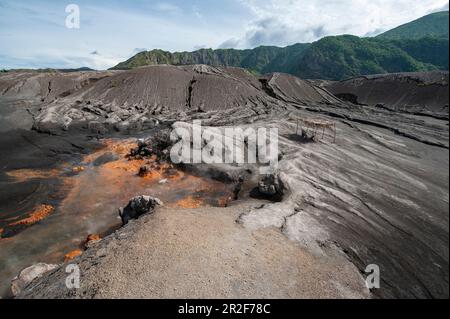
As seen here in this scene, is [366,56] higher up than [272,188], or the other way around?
[366,56]

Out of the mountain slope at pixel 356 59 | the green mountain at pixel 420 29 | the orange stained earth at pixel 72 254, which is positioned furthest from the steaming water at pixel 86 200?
the green mountain at pixel 420 29

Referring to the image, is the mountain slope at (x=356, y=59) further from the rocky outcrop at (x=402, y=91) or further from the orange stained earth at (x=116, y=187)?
the orange stained earth at (x=116, y=187)

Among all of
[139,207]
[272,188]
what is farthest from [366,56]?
[139,207]

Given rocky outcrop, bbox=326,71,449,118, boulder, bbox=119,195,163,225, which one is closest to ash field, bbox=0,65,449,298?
boulder, bbox=119,195,163,225

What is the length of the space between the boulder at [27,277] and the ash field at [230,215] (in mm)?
38

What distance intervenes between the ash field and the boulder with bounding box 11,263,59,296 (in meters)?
0.04

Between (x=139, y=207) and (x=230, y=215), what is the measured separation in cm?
442

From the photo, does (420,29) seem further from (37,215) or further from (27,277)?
(27,277)

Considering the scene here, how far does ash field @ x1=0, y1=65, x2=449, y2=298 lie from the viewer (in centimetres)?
666

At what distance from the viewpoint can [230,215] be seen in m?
10.4

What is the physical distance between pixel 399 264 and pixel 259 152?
11724mm

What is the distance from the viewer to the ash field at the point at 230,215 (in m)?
6.66

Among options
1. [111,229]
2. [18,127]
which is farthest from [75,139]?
[111,229]
